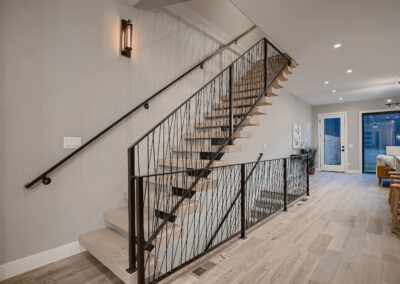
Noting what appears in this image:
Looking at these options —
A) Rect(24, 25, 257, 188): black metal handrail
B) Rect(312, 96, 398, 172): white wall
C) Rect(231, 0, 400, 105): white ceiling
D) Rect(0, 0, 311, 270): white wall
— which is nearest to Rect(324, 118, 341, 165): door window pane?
Rect(312, 96, 398, 172): white wall

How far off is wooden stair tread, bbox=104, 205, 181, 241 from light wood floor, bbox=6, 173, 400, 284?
14.6 inches

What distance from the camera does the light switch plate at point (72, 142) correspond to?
2359mm

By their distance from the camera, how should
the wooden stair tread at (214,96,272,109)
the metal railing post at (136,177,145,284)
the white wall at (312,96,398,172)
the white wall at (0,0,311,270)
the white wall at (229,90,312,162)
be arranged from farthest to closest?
the white wall at (312,96,398,172), the white wall at (229,90,312,162), the wooden stair tread at (214,96,272,109), the white wall at (0,0,311,270), the metal railing post at (136,177,145,284)

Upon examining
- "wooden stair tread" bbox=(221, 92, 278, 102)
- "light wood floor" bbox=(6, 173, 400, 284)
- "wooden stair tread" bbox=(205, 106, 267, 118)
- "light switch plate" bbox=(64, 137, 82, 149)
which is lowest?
"light wood floor" bbox=(6, 173, 400, 284)

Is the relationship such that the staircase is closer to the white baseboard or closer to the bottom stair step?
the bottom stair step

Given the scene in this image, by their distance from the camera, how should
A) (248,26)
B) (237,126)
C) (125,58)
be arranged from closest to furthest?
(125,58), (237,126), (248,26)

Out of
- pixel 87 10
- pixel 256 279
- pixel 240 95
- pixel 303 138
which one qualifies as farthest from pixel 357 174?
pixel 87 10

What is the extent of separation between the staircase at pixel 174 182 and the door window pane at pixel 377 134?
629cm

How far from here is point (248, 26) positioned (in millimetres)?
5703

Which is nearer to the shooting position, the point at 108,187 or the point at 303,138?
the point at 108,187

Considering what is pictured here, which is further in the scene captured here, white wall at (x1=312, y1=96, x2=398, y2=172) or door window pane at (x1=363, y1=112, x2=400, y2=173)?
white wall at (x1=312, y1=96, x2=398, y2=172)

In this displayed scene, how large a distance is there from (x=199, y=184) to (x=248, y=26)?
5.04 metres

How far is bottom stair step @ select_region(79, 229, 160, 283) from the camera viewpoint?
1763 millimetres

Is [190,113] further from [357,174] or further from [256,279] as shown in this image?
[357,174]
